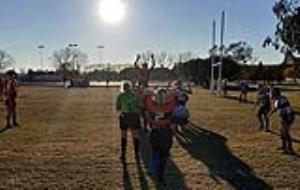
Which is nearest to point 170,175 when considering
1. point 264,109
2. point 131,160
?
point 131,160

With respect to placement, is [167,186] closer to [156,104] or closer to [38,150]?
[156,104]

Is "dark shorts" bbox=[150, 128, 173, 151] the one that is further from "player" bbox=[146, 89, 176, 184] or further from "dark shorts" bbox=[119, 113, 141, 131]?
"dark shorts" bbox=[119, 113, 141, 131]

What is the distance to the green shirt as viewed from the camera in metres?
14.5

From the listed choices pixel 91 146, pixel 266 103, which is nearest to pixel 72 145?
pixel 91 146

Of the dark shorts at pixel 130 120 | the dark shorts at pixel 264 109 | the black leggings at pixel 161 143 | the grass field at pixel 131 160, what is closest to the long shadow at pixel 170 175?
the grass field at pixel 131 160

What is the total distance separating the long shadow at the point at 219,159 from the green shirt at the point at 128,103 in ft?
6.74

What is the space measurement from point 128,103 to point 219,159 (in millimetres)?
2652

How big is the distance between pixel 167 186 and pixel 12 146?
6884 mm

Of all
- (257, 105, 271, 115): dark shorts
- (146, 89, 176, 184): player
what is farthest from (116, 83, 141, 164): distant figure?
(257, 105, 271, 115): dark shorts

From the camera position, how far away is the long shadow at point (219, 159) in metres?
12.4

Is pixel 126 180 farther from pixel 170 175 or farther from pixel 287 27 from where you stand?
pixel 287 27

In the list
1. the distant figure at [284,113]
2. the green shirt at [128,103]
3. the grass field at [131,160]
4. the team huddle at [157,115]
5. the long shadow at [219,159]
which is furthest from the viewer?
the distant figure at [284,113]

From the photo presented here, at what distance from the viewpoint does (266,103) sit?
903 inches

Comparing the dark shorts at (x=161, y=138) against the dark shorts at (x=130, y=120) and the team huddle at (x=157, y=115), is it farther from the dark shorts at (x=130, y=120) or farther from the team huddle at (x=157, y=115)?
the dark shorts at (x=130, y=120)
